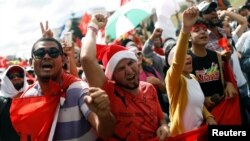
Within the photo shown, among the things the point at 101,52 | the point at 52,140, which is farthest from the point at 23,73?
the point at 52,140

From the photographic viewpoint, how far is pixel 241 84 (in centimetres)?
537

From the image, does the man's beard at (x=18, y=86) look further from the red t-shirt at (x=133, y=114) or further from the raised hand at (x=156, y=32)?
the raised hand at (x=156, y=32)

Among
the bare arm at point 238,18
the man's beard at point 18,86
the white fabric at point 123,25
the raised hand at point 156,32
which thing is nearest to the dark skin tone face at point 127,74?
the man's beard at point 18,86

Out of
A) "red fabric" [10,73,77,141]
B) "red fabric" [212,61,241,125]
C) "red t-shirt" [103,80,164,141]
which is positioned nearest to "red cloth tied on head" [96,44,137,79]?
"red t-shirt" [103,80,164,141]

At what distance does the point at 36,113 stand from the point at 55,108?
0.46 feet

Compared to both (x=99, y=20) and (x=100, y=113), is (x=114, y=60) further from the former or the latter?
(x=100, y=113)

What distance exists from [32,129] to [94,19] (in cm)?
102

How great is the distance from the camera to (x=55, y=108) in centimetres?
340

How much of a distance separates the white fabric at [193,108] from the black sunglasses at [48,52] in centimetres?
125

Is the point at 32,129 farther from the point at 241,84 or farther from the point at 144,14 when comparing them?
the point at 144,14

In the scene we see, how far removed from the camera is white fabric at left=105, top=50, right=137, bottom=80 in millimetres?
3553

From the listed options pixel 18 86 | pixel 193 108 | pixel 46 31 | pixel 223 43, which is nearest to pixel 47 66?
pixel 46 31

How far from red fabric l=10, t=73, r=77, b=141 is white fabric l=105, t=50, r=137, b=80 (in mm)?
276

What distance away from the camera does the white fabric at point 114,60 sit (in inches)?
140
